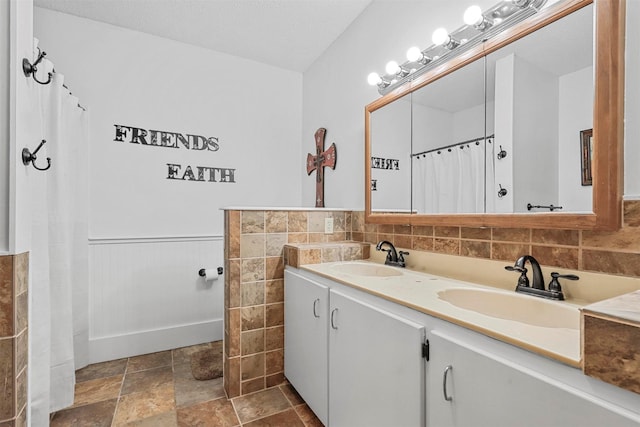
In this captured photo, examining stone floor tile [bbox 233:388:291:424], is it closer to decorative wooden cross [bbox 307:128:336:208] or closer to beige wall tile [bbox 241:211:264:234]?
beige wall tile [bbox 241:211:264:234]

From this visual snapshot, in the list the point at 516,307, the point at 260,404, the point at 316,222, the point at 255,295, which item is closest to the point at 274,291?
the point at 255,295

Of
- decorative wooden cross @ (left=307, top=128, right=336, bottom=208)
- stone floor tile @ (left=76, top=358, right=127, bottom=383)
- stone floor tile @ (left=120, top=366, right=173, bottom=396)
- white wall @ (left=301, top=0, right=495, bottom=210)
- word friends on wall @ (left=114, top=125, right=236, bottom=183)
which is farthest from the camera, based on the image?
decorative wooden cross @ (left=307, top=128, right=336, bottom=208)

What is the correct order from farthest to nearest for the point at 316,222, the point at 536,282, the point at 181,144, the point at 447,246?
1. the point at 181,144
2. the point at 316,222
3. the point at 447,246
4. the point at 536,282

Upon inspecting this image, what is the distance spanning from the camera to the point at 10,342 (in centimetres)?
97

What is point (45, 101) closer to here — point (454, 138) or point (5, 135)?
point (5, 135)

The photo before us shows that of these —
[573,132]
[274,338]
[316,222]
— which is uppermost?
[573,132]

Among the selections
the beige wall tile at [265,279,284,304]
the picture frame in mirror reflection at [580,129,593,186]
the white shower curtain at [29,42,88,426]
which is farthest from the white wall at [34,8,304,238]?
the picture frame in mirror reflection at [580,129,593,186]

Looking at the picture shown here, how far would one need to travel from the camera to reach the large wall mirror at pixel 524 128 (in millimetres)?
966

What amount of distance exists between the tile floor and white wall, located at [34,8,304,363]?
1.20 ft

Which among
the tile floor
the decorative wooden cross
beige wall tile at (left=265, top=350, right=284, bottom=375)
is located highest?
the decorative wooden cross

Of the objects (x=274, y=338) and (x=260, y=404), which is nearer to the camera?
(x=260, y=404)

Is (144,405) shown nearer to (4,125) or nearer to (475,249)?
(4,125)

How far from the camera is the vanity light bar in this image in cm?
122

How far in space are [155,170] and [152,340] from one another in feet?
4.56
